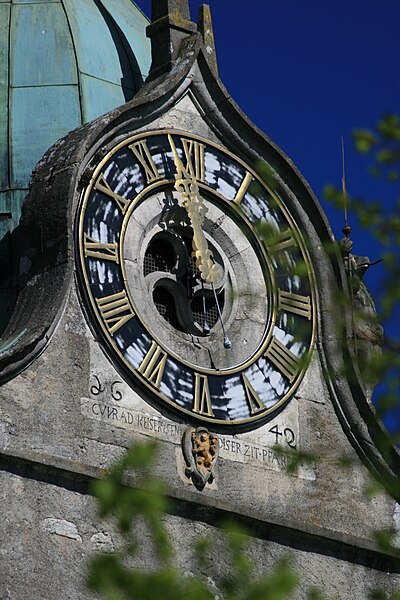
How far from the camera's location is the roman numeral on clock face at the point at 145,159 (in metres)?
16.7

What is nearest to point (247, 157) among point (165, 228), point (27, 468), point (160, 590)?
point (165, 228)

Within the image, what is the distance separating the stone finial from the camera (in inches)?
696

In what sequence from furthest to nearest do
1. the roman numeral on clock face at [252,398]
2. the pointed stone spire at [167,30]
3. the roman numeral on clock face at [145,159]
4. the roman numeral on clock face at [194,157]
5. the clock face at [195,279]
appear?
the pointed stone spire at [167,30] → the roman numeral on clock face at [194,157] → the roman numeral on clock face at [145,159] → the roman numeral on clock face at [252,398] → the clock face at [195,279]

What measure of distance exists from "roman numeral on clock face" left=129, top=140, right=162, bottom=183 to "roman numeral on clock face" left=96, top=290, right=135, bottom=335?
3.45 ft

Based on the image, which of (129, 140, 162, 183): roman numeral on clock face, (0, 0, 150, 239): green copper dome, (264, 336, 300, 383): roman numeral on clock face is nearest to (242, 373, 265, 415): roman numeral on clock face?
(264, 336, 300, 383): roman numeral on clock face

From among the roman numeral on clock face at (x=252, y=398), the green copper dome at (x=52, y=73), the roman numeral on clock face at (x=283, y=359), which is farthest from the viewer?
the green copper dome at (x=52, y=73)

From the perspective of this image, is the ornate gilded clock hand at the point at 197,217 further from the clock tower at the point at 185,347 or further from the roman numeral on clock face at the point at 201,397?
the roman numeral on clock face at the point at 201,397

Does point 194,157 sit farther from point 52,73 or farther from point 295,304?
point 52,73

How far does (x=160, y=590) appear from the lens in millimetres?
10602

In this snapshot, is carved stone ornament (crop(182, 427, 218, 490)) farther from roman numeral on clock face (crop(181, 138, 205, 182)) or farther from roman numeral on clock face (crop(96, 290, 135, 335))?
roman numeral on clock face (crop(181, 138, 205, 182))

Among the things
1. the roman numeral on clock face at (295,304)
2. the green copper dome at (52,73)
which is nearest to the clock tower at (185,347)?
the roman numeral on clock face at (295,304)

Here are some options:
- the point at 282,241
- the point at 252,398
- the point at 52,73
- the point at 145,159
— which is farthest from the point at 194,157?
the point at 252,398

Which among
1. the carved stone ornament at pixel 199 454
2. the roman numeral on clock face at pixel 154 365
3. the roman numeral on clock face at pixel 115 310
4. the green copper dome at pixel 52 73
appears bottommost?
the carved stone ornament at pixel 199 454

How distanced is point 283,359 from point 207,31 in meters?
2.84
